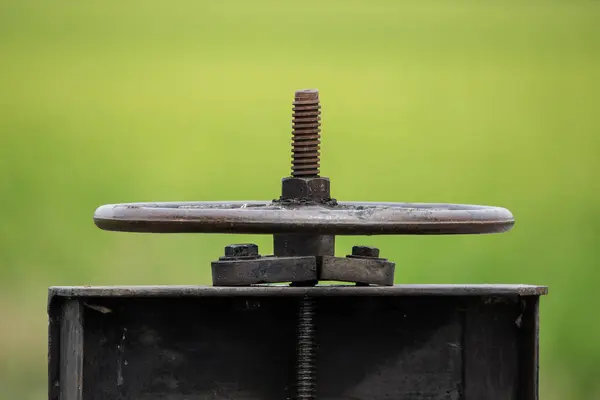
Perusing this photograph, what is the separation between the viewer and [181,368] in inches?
122

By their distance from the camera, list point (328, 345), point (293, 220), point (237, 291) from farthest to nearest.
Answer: point (328, 345), point (237, 291), point (293, 220)

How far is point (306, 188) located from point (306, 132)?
201 millimetres

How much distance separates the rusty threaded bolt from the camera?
316 cm

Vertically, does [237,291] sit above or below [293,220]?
below

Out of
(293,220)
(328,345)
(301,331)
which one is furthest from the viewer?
(328,345)

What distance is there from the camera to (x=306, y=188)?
307 centimetres

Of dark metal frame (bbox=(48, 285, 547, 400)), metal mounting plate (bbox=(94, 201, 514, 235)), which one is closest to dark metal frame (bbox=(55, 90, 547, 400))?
dark metal frame (bbox=(48, 285, 547, 400))

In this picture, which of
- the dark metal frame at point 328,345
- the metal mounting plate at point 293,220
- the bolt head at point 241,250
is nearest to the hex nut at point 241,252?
the bolt head at point 241,250

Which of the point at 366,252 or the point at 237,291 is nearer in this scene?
the point at 237,291

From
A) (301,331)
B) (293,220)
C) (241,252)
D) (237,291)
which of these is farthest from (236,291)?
(293,220)

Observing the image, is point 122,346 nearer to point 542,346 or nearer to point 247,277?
point 247,277

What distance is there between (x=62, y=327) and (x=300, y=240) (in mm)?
685

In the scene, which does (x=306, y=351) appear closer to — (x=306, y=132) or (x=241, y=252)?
(x=241, y=252)

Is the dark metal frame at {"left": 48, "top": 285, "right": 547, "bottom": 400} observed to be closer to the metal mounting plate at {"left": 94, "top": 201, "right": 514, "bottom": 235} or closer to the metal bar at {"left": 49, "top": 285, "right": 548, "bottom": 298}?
the metal bar at {"left": 49, "top": 285, "right": 548, "bottom": 298}
